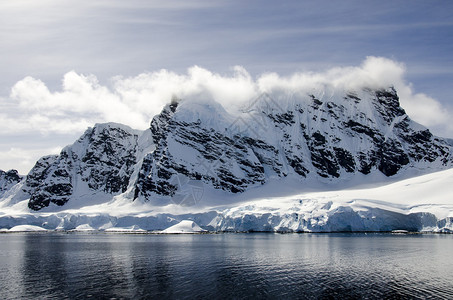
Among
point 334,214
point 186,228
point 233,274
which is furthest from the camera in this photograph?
point 186,228

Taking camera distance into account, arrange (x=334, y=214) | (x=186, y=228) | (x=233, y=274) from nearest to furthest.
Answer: (x=233, y=274) < (x=334, y=214) < (x=186, y=228)

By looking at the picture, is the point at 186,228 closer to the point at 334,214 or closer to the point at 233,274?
the point at 334,214

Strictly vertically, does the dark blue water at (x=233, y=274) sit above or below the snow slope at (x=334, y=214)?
below

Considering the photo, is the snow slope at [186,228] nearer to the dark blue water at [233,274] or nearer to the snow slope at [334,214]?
the snow slope at [334,214]

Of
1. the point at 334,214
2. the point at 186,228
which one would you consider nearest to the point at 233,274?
the point at 334,214

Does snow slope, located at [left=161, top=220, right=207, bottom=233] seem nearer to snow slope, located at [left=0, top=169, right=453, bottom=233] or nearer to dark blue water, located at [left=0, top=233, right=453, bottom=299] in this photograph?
snow slope, located at [left=0, top=169, right=453, bottom=233]

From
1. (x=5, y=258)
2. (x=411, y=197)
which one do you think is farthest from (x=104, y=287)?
(x=411, y=197)

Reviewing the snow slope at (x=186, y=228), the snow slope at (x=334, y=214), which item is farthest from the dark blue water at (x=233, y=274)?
the snow slope at (x=186, y=228)

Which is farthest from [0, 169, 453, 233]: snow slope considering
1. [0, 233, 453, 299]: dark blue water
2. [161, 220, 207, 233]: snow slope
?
[0, 233, 453, 299]: dark blue water

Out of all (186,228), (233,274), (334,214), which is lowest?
(233,274)

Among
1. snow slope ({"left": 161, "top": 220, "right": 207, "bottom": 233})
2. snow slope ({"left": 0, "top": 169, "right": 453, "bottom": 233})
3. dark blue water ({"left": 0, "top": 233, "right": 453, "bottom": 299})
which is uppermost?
snow slope ({"left": 0, "top": 169, "right": 453, "bottom": 233})

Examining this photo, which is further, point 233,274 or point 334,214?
point 334,214

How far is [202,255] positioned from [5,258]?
113 ft

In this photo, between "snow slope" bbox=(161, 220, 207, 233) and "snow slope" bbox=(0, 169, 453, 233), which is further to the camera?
"snow slope" bbox=(161, 220, 207, 233)
